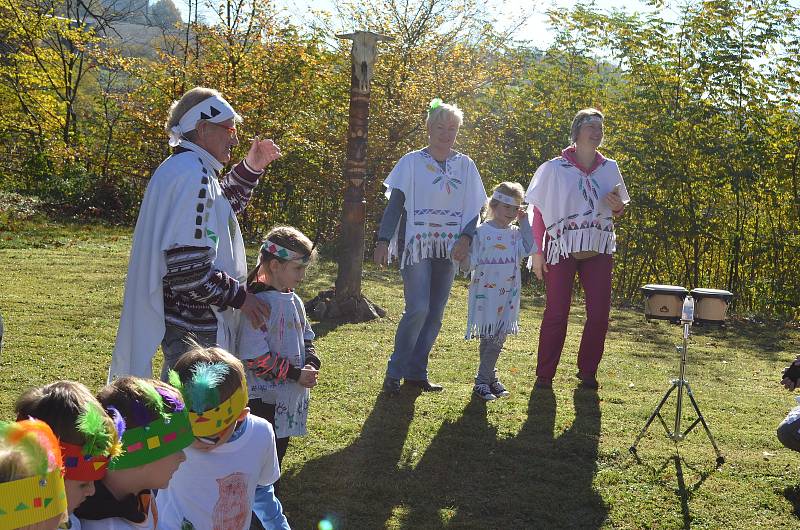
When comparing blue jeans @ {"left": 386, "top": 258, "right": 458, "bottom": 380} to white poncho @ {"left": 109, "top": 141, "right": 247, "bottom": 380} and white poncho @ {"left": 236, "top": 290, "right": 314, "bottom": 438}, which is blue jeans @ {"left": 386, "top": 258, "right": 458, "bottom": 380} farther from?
white poncho @ {"left": 109, "top": 141, "right": 247, "bottom": 380}

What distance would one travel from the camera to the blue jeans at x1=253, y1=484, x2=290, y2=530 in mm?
3463

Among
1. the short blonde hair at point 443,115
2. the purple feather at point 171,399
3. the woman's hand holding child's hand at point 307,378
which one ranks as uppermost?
the short blonde hair at point 443,115

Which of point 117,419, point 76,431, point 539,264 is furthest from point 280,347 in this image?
point 539,264

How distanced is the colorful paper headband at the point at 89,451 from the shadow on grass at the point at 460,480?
85.2 inches

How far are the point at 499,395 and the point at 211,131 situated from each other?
135 inches

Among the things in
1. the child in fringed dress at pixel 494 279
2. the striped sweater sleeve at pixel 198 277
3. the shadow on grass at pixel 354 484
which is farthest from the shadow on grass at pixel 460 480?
the striped sweater sleeve at pixel 198 277

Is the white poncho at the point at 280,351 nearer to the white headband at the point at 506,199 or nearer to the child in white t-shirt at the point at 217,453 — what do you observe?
the child in white t-shirt at the point at 217,453

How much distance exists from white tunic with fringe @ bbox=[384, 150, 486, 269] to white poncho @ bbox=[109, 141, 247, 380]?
2.55 meters

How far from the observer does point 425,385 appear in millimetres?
6566

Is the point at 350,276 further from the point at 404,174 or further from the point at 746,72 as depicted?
the point at 746,72

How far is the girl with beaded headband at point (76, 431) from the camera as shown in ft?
6.65

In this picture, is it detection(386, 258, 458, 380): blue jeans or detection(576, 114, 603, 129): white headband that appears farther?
detection(576, 114, 603, 129): white headband

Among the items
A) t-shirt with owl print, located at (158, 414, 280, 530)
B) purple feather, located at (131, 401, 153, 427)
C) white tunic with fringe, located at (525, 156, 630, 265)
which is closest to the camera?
purple feather, located at (131, 401, 153, 427)

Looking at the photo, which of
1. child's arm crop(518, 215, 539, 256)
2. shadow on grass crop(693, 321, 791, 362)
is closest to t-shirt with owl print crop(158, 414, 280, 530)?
child's arm crop(518, 215, 539, 256)
